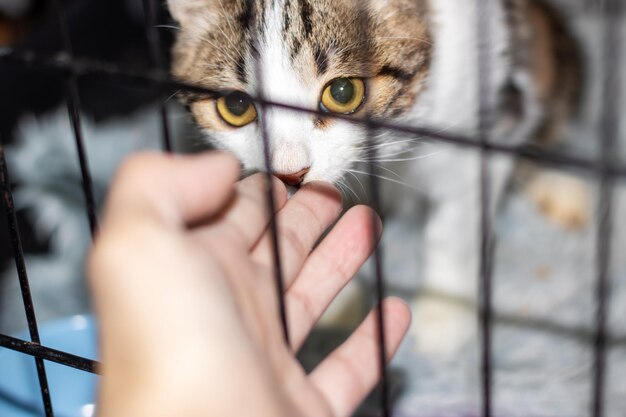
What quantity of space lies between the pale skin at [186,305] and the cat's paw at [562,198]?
0.94 m

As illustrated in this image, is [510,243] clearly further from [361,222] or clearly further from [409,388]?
[361,222]

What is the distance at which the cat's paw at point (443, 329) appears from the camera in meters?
1.29

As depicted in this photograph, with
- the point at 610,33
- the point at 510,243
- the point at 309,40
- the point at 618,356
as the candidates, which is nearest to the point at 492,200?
the point at 510,243

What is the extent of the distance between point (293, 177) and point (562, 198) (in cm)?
78

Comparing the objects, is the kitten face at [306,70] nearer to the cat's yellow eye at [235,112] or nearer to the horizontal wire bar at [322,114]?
the cat's yellow eye at [235,112]

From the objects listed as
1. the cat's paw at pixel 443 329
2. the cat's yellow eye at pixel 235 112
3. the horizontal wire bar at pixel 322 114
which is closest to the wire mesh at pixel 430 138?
the horizontal wire bar at pixel 322 114

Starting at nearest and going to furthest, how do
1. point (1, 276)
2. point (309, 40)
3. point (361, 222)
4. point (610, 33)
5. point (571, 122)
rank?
1. point (610, 33)
2. point (361, 222)
3. point (309, 40)
4. point (1, 276)
5. point (571, 122)

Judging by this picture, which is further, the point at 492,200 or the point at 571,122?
the point at 571,122

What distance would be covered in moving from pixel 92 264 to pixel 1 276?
3.26ft

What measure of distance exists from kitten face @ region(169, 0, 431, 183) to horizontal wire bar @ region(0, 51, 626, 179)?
0.22 metres

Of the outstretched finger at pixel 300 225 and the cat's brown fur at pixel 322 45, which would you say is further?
the cat's brown fur at pixel 322 45

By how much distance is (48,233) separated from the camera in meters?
1.55

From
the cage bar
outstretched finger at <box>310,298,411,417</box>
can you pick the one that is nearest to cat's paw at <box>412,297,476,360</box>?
the cage bar

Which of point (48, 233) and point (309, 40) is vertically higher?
point (309, 40)
